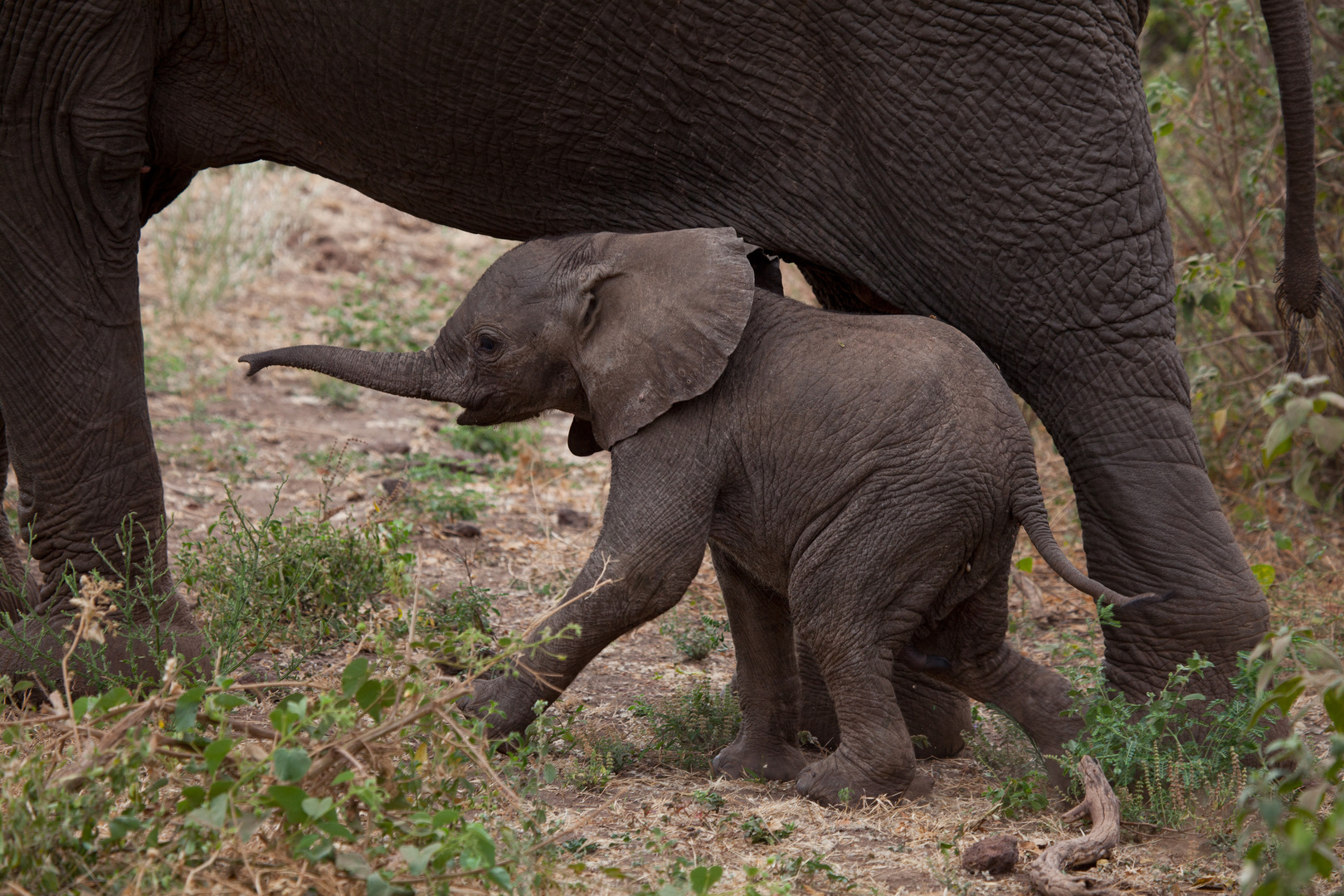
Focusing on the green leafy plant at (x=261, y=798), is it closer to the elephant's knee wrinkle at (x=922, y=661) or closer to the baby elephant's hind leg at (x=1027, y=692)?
the elephant's knee wrinkle at (x=922, y=661)

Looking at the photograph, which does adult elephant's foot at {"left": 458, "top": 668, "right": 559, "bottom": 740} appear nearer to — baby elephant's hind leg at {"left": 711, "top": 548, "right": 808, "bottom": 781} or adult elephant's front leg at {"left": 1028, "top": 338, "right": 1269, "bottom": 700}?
baby elephant's hind leg at {"left": 711, "top": 548, "right": 808, "bottom": 781}

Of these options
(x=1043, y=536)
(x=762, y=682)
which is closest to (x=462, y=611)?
(x=762, y=682)

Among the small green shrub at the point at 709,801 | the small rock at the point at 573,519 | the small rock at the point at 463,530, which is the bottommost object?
the small rock at the point at 463,530

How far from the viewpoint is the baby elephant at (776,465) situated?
3.33 metres

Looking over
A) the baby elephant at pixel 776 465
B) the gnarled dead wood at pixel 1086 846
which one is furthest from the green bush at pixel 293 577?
the gnarled dead wood at pixel 1086 846

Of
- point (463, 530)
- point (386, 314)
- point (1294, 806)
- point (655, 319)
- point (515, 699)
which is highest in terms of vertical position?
point (655, 319)

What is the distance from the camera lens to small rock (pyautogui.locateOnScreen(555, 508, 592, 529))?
5977 mm

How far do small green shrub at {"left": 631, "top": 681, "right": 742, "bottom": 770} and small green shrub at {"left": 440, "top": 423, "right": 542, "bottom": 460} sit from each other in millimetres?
2776

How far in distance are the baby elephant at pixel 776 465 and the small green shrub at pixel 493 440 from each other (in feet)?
9.66

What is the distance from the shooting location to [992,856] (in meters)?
3.00

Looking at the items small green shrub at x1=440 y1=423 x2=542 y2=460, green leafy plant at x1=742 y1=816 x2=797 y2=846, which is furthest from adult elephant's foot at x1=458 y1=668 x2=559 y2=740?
small green shrub at x1=440 y1=423 x2=542 y2=460

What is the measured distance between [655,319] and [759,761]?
117 cm

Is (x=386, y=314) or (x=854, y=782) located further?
(x=386, y=314)

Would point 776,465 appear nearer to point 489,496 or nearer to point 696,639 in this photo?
point 696,639
